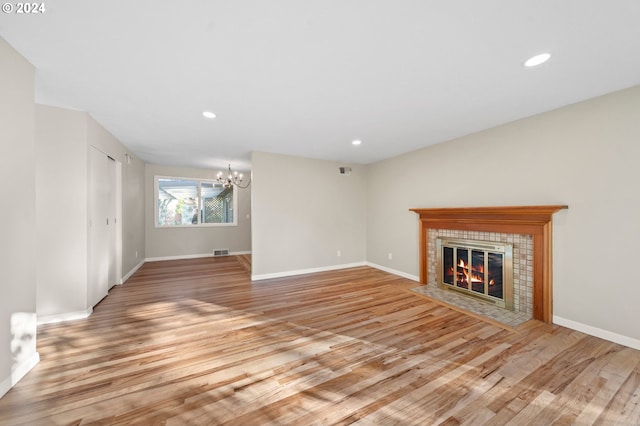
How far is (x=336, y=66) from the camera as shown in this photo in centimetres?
185

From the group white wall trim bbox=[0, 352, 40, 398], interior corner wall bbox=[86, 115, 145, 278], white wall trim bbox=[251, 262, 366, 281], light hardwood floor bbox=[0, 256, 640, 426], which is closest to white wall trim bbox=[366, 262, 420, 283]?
white wall trim bbox=[251, 262, 366, 281]

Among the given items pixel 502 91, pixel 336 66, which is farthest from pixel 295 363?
pixel 502 91

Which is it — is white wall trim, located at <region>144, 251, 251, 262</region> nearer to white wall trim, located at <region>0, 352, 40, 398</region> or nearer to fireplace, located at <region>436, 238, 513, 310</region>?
white wall trim, located at <region>0, 352, 40, 398</region>

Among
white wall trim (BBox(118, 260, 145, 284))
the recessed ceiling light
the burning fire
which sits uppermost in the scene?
the recessed ceiling light

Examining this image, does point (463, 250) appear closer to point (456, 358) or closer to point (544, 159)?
point (544, 159)

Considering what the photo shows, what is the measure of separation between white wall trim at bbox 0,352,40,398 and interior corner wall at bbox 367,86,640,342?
4988 mm

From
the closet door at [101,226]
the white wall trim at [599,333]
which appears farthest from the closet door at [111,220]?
the white wall trim at [599,333]

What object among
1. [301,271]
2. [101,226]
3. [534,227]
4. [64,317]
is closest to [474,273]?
[534,227]

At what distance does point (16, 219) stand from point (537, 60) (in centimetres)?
A: 415

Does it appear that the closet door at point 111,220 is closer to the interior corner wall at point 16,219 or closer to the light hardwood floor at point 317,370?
the light hardwood floor at point 317,370

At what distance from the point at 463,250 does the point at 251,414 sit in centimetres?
344

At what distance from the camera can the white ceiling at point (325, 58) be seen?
1.35 meters

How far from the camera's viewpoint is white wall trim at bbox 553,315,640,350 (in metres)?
2.12

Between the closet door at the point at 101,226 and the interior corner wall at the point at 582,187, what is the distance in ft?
17.2
